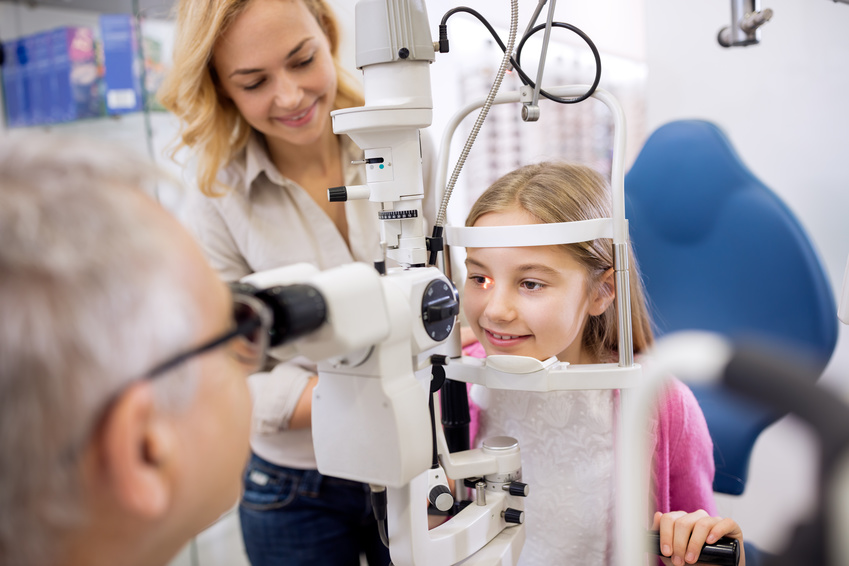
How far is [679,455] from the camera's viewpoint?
40.8 inches

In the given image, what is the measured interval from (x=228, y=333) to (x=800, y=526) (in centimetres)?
37

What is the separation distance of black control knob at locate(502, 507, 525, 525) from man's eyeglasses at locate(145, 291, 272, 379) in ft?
1.44

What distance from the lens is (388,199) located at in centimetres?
78

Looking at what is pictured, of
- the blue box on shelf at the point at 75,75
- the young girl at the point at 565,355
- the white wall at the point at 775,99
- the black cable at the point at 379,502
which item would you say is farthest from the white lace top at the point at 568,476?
the blue box on shelf at the point at 75,75

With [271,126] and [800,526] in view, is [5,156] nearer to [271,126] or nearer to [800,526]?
[800,526]

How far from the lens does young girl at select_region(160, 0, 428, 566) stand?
1.08 m

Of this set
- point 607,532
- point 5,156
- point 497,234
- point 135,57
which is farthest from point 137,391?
point 135,57

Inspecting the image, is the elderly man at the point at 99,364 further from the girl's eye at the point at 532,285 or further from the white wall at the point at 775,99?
the white wall at the point at 775,99

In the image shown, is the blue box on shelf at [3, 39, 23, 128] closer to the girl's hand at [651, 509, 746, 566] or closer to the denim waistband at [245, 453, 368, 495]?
the denim waistband at [245, 453, 368, 495]

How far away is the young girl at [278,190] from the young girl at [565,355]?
283 millimetres

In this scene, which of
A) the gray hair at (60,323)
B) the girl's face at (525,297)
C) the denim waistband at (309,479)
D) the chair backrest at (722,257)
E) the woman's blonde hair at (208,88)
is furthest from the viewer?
the chair backrest at (722,257)

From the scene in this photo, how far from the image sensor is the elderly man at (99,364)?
0.38 meters

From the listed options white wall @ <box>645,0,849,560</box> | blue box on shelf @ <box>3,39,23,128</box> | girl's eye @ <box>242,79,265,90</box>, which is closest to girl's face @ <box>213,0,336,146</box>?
girl's eye @ <box>242,79,265,90</box>

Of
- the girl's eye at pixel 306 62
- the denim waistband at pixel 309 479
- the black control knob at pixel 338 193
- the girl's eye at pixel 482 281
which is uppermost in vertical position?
the girl's eye at pixel 306 62
